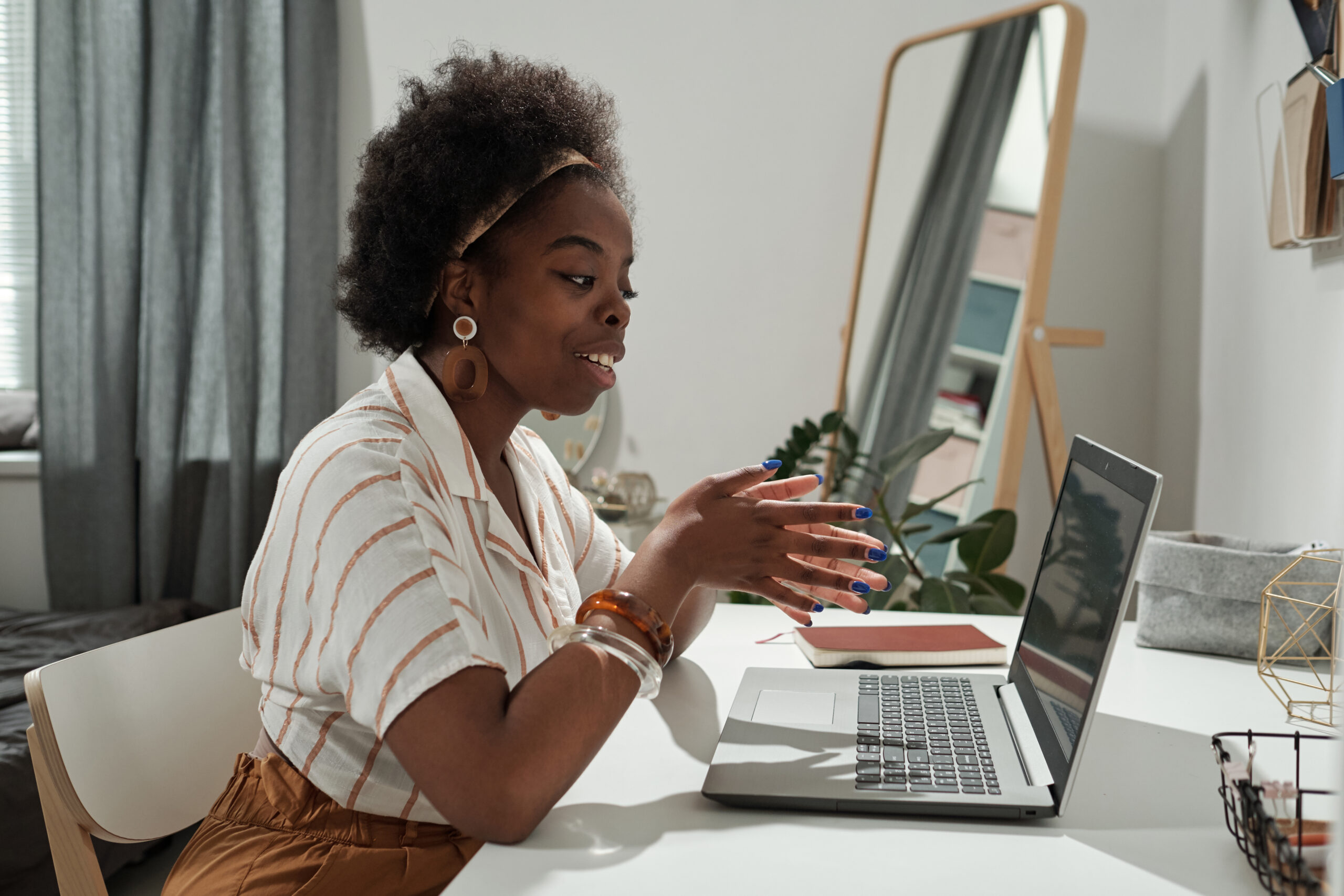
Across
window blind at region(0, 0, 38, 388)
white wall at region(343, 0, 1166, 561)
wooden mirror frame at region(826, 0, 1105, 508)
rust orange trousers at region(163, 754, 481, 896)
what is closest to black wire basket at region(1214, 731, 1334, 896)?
rust orange trousers at region(163, 754, 481, 896)

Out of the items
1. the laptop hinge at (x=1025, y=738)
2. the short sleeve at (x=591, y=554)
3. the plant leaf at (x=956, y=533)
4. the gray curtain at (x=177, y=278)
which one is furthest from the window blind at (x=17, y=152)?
the laptop hinge at (x=1025, y=738)

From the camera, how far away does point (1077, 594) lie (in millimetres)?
718

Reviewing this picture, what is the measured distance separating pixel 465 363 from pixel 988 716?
0.58 metres

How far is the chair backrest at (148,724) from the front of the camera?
83 centimetres

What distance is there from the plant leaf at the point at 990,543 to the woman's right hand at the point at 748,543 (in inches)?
39.6

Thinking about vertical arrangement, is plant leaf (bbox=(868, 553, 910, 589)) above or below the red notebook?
below

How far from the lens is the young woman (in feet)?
2.14

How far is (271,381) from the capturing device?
103 inches

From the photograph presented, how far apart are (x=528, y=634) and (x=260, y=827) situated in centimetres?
27

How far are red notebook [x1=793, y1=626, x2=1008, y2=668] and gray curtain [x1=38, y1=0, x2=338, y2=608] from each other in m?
2.00

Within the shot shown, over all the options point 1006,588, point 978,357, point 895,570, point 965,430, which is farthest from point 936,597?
point 978,357

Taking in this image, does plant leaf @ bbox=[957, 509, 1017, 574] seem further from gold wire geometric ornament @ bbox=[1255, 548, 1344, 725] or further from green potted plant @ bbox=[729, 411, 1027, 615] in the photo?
gold wire geometric ornament @ bbox=[1255, 548, 1344, 725]

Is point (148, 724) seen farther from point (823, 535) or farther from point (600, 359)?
point (823, 535)

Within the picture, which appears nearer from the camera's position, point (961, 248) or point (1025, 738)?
point (1025, 738)
